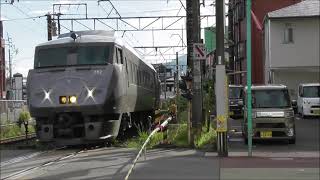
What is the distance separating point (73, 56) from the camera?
1797 cm

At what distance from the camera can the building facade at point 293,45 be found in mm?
41656

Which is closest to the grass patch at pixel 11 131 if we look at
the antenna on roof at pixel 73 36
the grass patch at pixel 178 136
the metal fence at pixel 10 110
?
the metal fence at pixel 10 110

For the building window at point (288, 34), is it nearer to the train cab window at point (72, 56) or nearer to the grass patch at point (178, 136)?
the grass patch at point (178, 136)

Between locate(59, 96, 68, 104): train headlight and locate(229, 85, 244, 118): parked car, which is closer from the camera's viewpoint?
locate(59, 96, 68, 104): train headlight

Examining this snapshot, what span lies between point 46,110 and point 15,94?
29638 mm

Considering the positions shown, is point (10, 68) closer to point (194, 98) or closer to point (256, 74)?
point (256, 74)

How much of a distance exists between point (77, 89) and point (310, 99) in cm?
2090

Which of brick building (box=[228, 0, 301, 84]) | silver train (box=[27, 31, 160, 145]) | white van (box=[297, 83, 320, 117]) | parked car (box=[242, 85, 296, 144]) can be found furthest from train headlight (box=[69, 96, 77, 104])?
brick building (box=[228, 0, 301, 84])

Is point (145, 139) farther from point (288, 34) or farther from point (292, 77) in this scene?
point (288, 34)

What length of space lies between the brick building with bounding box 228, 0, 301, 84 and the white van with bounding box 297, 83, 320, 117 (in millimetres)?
13496

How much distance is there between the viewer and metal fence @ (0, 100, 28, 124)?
80.0 ft

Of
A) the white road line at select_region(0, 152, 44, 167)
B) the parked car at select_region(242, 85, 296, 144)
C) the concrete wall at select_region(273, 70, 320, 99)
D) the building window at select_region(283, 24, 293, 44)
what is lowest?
the white road line at select_region(0, 152, 44, 167)

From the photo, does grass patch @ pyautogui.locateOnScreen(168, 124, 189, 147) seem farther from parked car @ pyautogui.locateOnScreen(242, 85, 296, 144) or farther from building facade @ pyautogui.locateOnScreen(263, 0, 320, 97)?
building facade @ pyautogui.locateOnScreen(263, 0, 320, 97)

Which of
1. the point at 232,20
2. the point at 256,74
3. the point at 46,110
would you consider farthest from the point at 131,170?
the point at 232,20
